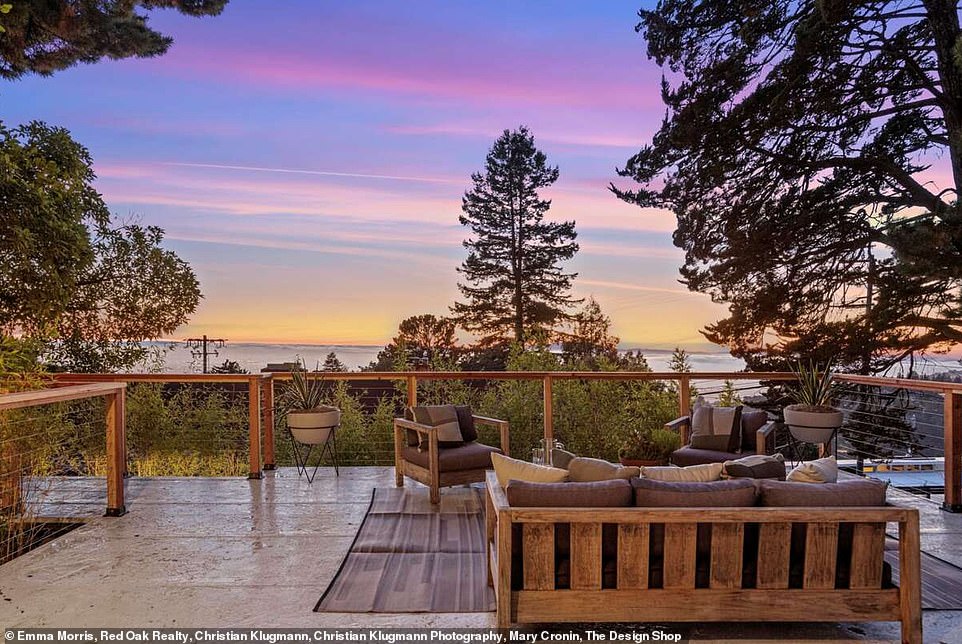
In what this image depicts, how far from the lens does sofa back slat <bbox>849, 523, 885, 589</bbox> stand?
2.69m

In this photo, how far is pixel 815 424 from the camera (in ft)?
18.0

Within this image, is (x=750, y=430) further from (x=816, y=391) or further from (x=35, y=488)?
(x=35, y=488)

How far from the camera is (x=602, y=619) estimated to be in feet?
8.79

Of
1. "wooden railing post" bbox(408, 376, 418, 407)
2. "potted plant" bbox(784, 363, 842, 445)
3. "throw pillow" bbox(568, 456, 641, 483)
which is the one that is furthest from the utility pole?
"throw pillow" bbox(568, 456, 641, 483)

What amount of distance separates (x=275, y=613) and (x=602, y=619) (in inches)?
58.4

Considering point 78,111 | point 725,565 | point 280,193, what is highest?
point 78,111

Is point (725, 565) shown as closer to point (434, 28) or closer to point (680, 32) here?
point (434, 28)

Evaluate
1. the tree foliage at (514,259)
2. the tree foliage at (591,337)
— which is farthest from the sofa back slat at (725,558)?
the tree foliage at (514,259)

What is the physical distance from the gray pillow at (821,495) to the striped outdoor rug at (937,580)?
0.29 m

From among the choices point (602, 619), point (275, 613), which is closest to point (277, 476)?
point (275, 613)

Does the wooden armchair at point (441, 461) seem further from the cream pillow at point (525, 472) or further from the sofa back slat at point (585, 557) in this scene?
the sofa back slat at point (585, 557)

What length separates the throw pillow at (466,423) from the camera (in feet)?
18.3

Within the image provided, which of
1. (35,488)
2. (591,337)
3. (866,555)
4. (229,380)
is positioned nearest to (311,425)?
(229,380)

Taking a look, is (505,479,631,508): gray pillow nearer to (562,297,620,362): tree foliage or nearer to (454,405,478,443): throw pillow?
(454,405,478,443): throw pillow
